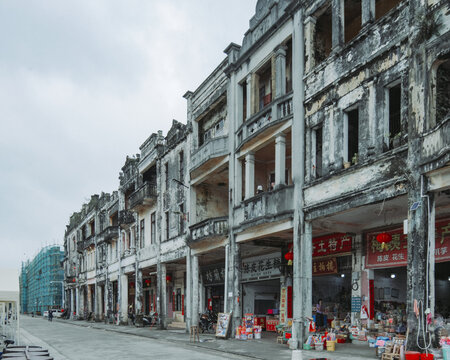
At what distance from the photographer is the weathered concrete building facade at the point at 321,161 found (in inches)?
509

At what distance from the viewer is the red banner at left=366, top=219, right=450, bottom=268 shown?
1528cm

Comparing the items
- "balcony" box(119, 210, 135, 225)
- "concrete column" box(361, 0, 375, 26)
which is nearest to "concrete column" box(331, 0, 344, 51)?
"concrete column" box(361, 0, 375, 26)

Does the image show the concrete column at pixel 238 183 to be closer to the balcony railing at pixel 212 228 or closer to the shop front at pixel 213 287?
the balcony railing at pixel 212 228

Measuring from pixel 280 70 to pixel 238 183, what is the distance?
5551 millimetres

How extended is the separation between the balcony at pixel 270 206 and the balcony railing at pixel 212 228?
1895 millimetres

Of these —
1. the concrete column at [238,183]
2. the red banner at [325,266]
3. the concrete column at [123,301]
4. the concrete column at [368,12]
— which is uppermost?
the concrete column at [368,12]

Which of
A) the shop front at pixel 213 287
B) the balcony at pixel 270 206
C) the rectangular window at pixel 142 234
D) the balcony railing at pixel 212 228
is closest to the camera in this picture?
the balcony at pixel 270 206

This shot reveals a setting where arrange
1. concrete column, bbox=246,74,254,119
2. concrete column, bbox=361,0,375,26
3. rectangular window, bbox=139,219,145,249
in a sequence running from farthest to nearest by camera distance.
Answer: rectangular window, bbox=139,219,145,249
concrete column, bbox=246,74,254,119
concrete column, bbox=361,0,375,26

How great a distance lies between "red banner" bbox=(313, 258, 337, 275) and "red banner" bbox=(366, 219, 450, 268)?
6.92 ft

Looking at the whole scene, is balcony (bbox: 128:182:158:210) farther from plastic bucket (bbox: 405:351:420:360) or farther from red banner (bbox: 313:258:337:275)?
plastic bucket (bbox: 405:351:420:360)

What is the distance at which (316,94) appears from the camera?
1758 cm

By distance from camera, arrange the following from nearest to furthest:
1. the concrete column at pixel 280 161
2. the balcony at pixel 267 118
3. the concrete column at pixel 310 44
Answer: the concrete column at pixel 310 44 < the concrete column at pixel 280 161 < the balcony at pixel 267 118

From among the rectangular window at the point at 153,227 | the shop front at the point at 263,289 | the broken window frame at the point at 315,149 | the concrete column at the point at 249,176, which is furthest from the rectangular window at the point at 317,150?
the rectangular window at the point at 153,227

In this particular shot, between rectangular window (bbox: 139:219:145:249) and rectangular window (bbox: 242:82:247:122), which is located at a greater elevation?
rectangular window (bbox: 242:82:247:122)
